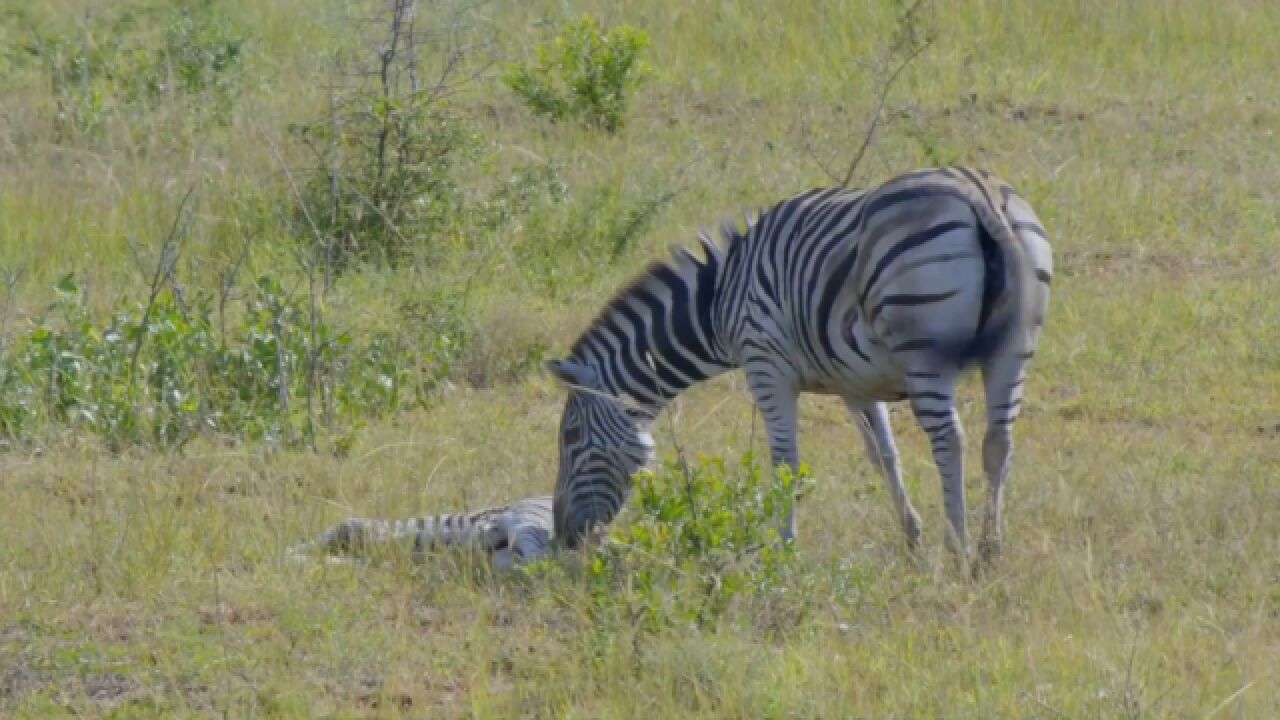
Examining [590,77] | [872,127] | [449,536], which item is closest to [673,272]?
[449,536]

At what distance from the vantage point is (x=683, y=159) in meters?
13.7

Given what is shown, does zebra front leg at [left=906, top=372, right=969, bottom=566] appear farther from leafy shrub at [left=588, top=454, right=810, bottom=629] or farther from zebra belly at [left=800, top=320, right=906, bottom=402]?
leafy shrub at [left=588, top=454, right=810, bottom=629]

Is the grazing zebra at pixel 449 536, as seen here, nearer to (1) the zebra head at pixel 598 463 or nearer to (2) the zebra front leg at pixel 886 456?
(1) the zebra head at pixel 598 463

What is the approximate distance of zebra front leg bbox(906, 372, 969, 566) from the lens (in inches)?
273

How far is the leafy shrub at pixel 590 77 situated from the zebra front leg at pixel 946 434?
752cm

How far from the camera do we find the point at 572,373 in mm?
7984

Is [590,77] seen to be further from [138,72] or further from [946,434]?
[946,434]

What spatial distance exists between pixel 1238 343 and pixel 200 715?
6.30 m

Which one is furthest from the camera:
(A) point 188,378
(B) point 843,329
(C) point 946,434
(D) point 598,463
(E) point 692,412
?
(E) point 692,412

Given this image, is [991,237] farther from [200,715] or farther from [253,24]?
[253,24]

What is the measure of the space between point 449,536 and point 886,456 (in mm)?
1746

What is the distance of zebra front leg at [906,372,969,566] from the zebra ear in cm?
149

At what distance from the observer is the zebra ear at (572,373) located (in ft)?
26.1

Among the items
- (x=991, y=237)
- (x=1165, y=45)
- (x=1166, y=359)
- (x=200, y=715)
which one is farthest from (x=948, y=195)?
(x=1165, y=45)
